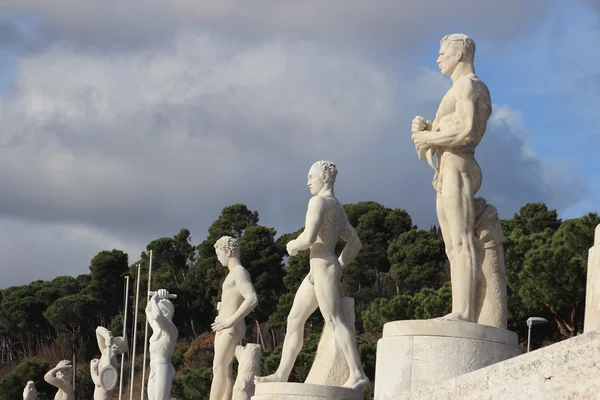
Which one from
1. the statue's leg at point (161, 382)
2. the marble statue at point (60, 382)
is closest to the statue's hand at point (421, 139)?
the statue's leg at point (161, 382)

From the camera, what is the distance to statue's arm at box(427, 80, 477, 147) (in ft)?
32.7

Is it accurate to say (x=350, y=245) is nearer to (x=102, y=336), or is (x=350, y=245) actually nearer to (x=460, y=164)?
(x=460, y=164)

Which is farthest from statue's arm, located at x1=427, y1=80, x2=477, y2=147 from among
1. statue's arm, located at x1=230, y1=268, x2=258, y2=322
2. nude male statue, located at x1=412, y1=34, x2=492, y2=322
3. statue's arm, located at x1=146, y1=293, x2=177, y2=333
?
statue's arm, located at x1=146, y1=293, x2=177, y2=333

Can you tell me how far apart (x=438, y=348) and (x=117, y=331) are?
4311 cm

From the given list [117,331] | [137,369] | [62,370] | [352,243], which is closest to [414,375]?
[352,243]

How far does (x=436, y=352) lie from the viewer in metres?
9.30

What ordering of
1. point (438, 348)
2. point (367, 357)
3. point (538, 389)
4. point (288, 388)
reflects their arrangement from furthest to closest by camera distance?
point (367, 357) < point (288, 388) < point (438, 348) < point (538, 389)

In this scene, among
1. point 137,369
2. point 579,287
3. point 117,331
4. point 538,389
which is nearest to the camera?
point 538,389

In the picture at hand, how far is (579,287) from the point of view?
1102 inches

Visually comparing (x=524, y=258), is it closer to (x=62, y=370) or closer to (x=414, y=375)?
(x=62, y=370)

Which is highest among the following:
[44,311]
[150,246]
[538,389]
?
[150,246]

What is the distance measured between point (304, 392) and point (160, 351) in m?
4.66

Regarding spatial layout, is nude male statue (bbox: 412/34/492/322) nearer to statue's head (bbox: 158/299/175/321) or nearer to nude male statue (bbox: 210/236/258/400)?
nude male statue (bbox: 210/236/258/400)

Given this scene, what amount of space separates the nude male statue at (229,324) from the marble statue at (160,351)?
66 cm
